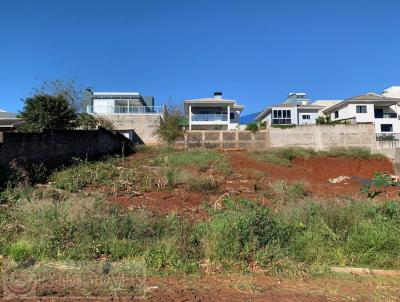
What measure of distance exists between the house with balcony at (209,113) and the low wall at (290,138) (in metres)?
13.2

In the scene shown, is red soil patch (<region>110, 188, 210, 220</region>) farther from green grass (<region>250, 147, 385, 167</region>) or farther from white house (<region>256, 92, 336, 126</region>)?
white house (<region>256, 92, 336, 126</region>)

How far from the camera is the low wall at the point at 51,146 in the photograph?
10531 mm

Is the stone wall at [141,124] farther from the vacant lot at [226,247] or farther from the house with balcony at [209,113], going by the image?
the vacant lot at [226,247]

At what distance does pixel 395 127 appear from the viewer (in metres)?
47.5

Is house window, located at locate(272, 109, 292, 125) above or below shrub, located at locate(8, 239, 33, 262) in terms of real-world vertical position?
above

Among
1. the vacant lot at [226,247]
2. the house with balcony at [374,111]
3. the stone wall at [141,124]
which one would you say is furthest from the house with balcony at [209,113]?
the vacant lot at [226,247]

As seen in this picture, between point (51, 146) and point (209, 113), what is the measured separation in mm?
36183

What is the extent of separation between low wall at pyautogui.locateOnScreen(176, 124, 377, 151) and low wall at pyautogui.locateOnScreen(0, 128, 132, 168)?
12.9 m

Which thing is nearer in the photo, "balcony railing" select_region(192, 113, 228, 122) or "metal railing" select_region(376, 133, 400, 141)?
"metal railing" select_region(376, 133, 400, 141)

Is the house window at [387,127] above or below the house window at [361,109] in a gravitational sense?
below

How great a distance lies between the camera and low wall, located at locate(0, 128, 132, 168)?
34.6ft

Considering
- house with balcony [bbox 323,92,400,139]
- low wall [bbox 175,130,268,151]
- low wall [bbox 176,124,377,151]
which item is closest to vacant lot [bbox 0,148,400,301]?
low wall [bbox 175,130,268,151]

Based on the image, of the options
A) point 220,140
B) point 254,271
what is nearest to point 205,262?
point 254,271

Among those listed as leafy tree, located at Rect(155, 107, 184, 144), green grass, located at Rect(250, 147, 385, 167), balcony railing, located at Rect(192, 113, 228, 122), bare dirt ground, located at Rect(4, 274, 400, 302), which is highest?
balcony railing, located at Rect(192, 113, 228, 122)
